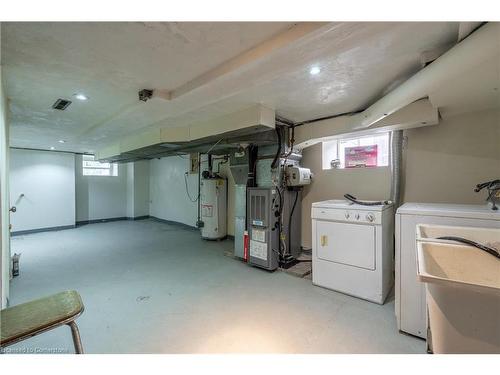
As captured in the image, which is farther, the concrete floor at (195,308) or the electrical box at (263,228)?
the electrical box at (263,228)

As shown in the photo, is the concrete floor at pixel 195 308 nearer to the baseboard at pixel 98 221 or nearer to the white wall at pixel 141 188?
the baseboard at pixel 98 221

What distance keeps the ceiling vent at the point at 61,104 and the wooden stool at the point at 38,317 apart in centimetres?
242

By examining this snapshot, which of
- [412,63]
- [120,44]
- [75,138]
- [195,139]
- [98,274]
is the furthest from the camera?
[75,138]

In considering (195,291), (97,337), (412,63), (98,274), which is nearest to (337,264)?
(195,291)

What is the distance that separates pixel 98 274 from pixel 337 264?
337cm

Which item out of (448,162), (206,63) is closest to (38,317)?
(206,63)

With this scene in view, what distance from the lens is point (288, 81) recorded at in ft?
7.05

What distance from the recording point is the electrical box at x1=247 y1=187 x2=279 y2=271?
3.34 m

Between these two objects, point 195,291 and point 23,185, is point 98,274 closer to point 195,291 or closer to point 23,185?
point 195,291

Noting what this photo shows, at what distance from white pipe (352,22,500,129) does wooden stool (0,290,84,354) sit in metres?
2.68

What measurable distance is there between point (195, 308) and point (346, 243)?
6.09ft

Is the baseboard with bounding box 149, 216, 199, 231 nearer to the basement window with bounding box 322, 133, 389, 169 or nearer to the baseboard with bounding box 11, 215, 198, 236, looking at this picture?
the baseboard with bounding box 11, 215, 198, 236

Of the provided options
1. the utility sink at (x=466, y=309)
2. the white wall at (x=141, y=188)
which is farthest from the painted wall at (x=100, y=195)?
the utility sink at (x=466, y=309)

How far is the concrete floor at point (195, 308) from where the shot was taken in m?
1.81
